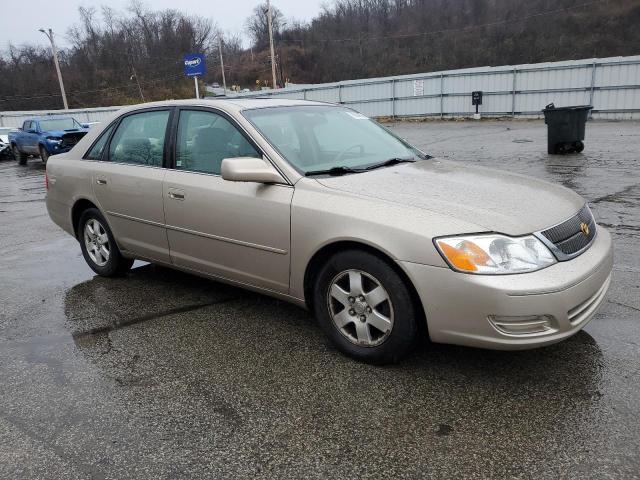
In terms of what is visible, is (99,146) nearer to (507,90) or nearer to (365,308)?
(365,308)

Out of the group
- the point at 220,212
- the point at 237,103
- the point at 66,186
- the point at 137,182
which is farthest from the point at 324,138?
the point at 66,186

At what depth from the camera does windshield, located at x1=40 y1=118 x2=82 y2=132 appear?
756 inches

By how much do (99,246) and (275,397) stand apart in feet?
9.76

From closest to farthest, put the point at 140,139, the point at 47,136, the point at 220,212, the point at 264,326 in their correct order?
the point at 220,212
the point at 264,326
the point at 140,139
the point at 47,136

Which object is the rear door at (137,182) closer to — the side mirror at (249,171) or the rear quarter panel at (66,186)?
the rear quarter panel at (66,186)

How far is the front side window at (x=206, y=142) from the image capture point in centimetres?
389

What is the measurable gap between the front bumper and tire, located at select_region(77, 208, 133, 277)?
125 inches

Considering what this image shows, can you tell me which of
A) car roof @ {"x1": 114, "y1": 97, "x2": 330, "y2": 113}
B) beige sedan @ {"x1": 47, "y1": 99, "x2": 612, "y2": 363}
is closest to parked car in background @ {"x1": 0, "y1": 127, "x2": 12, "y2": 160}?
beige sedan @ {"x1": 47, "y1": 99, "x2": 612, "y2": 363}

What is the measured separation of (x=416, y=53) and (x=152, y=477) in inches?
3210

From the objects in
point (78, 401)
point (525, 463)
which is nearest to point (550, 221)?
point (525, 463)

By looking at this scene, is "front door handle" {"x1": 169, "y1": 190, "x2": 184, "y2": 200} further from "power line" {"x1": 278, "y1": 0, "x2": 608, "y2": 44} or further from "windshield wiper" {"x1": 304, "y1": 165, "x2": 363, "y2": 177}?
"power line" {"x1": 278, "y1": 0, "x2": 608, "y2": 44}

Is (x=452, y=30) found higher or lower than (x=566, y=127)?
higher

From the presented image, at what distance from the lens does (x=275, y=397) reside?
299cm

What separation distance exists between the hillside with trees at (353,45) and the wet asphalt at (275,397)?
219 feet
